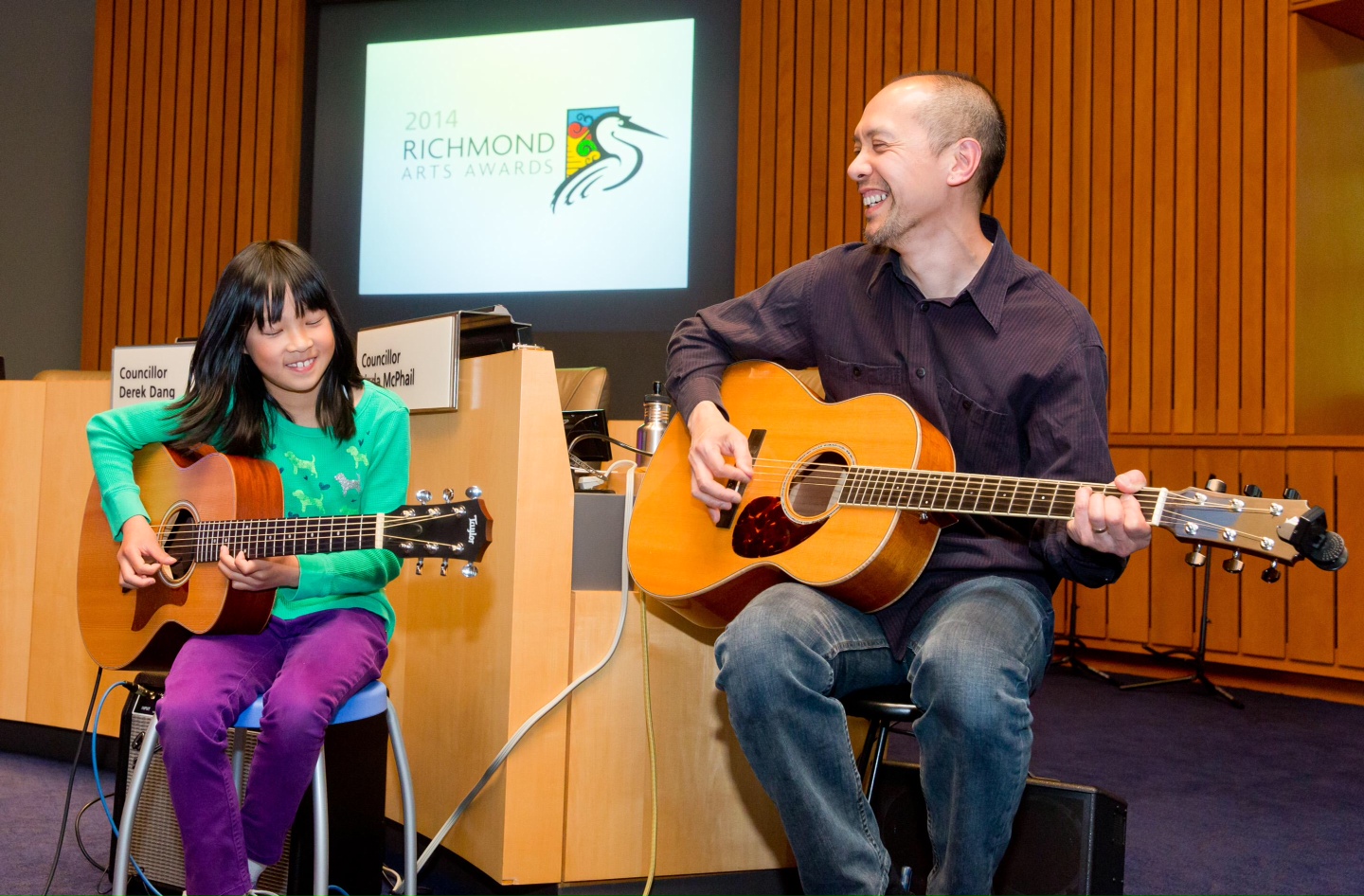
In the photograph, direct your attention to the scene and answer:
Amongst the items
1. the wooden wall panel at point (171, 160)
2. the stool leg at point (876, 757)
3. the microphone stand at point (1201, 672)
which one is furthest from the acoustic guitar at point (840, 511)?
the wooden wall panel at point (171, 160)

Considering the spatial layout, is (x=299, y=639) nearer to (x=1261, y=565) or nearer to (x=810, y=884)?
(x=810, y=884)

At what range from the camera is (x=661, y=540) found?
2.00 meters

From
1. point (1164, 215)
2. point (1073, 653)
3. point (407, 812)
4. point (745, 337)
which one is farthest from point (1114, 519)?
point (1164, 215)

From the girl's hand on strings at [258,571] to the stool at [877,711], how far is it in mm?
901

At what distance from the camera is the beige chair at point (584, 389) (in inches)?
135

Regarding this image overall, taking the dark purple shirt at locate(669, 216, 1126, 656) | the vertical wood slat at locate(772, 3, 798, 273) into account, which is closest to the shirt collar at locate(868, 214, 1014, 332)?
the dark purple shirt at locate(669, 216, 1126, 656)

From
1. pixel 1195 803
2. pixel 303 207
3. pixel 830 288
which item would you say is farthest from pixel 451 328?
pixel 303 207

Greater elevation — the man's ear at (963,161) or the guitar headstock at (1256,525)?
the man's ear at (963,161)

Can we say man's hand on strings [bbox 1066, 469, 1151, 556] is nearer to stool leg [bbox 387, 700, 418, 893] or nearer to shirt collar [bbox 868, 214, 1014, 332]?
shirt collar [bbox 868, 214, 1014, 332]

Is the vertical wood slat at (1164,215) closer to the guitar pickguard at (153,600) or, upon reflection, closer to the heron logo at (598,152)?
the heron logo at (598,152)

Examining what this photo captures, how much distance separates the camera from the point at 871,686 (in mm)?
1775

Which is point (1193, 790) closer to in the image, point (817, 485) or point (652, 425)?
point (652, 425)

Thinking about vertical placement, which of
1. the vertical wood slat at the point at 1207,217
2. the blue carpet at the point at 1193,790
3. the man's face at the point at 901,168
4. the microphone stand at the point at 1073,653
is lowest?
the blue carpet at the point at 1193,790

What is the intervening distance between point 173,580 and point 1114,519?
1.48 m
